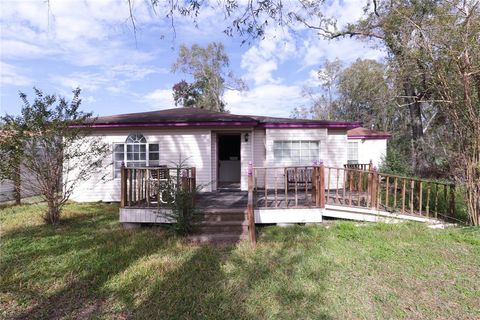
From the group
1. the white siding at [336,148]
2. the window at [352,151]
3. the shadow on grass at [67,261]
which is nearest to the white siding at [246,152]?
the white siding at [336,148]

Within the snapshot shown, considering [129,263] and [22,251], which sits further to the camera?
[22,251]

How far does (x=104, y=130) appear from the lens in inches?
364

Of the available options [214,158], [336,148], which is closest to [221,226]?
[214,158]

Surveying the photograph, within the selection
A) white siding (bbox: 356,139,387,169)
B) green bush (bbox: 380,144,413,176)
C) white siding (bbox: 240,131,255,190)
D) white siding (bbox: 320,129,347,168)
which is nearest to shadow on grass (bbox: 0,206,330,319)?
white siding (bbox: 240,131,255,190)

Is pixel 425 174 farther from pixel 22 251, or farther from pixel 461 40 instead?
pixel 22 251

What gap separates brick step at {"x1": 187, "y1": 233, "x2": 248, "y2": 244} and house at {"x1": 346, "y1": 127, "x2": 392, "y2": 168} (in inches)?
497

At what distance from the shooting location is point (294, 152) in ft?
32.3

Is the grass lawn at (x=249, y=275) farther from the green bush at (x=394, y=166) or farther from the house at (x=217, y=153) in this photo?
the green bush at (x=394, y=166)

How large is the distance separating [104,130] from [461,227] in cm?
1001

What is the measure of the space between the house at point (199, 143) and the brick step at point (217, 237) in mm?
3882

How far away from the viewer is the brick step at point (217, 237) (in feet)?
17.1

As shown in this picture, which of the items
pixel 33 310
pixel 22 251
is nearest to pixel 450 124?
pixel 33 310

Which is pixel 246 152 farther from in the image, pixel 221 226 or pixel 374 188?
pixel 374 188

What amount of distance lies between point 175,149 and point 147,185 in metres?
3.23
